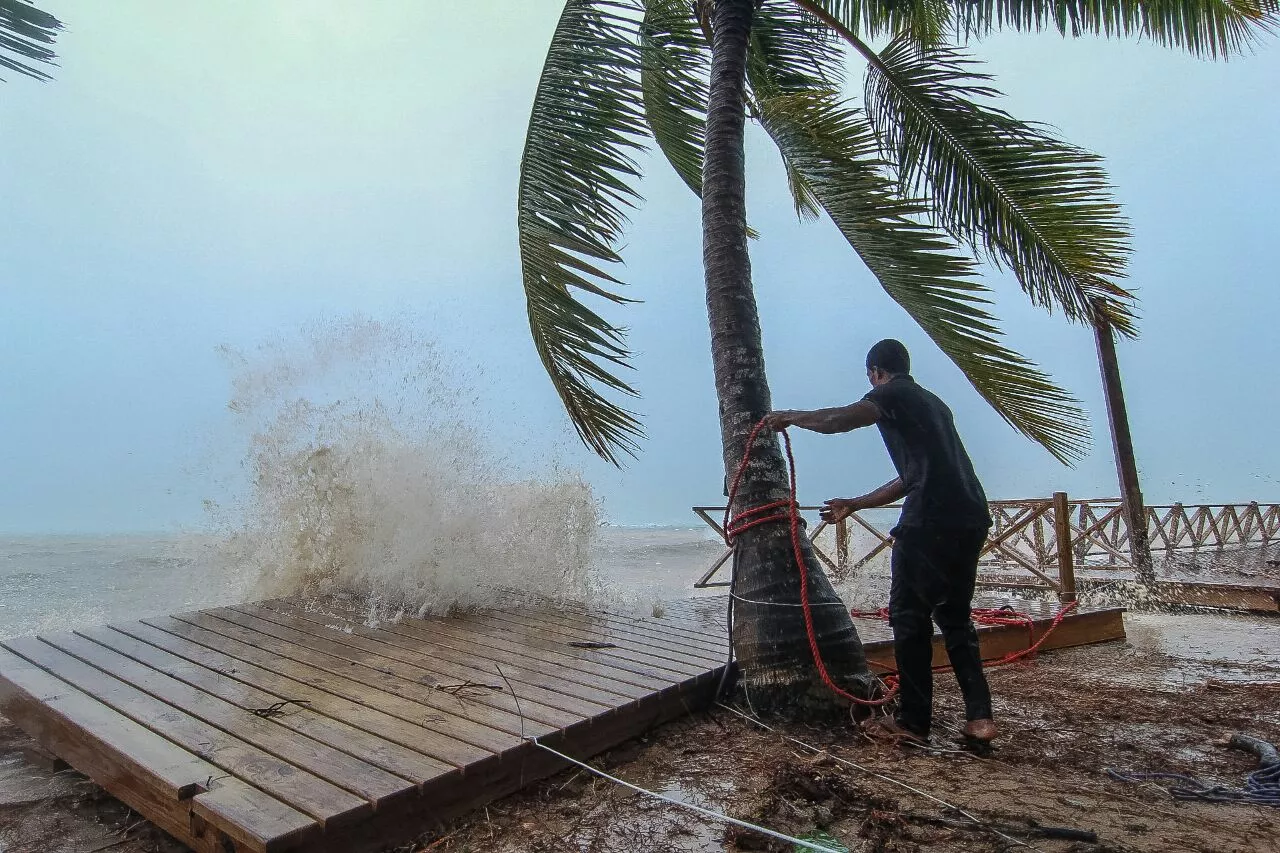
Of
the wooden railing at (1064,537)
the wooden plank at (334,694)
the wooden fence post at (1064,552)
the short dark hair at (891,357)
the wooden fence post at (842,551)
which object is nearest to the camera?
the wooden plank at (334,694)

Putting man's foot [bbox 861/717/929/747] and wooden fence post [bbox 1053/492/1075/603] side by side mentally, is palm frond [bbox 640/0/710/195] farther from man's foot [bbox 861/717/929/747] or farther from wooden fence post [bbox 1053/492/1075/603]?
wooden fence post [bbox 1053/492/1075/603]

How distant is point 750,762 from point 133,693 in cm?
253

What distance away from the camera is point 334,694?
2.94m

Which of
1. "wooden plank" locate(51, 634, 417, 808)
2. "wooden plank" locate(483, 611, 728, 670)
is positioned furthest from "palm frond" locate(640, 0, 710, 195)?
"wooden plank" locate(51, 634, 417, 808)

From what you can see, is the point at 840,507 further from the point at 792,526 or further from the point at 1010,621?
the point at 1010,621

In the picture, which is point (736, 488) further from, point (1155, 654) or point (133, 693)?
point (1155, 654)

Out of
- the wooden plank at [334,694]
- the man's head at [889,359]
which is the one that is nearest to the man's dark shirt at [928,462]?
the man's head at [889,359]

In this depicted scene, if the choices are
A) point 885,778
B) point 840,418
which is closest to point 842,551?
point 840,418

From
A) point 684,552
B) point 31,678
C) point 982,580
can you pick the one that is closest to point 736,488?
point 31,678

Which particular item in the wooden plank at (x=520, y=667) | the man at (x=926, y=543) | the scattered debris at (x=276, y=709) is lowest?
the wooden plank at (x=520, y=667)

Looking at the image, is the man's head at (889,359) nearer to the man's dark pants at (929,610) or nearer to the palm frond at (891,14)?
the man's dark pants at (929,610)

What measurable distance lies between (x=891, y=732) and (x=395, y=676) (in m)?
2.24

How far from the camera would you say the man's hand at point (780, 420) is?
335cm

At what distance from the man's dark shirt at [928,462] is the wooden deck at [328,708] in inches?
54.2
